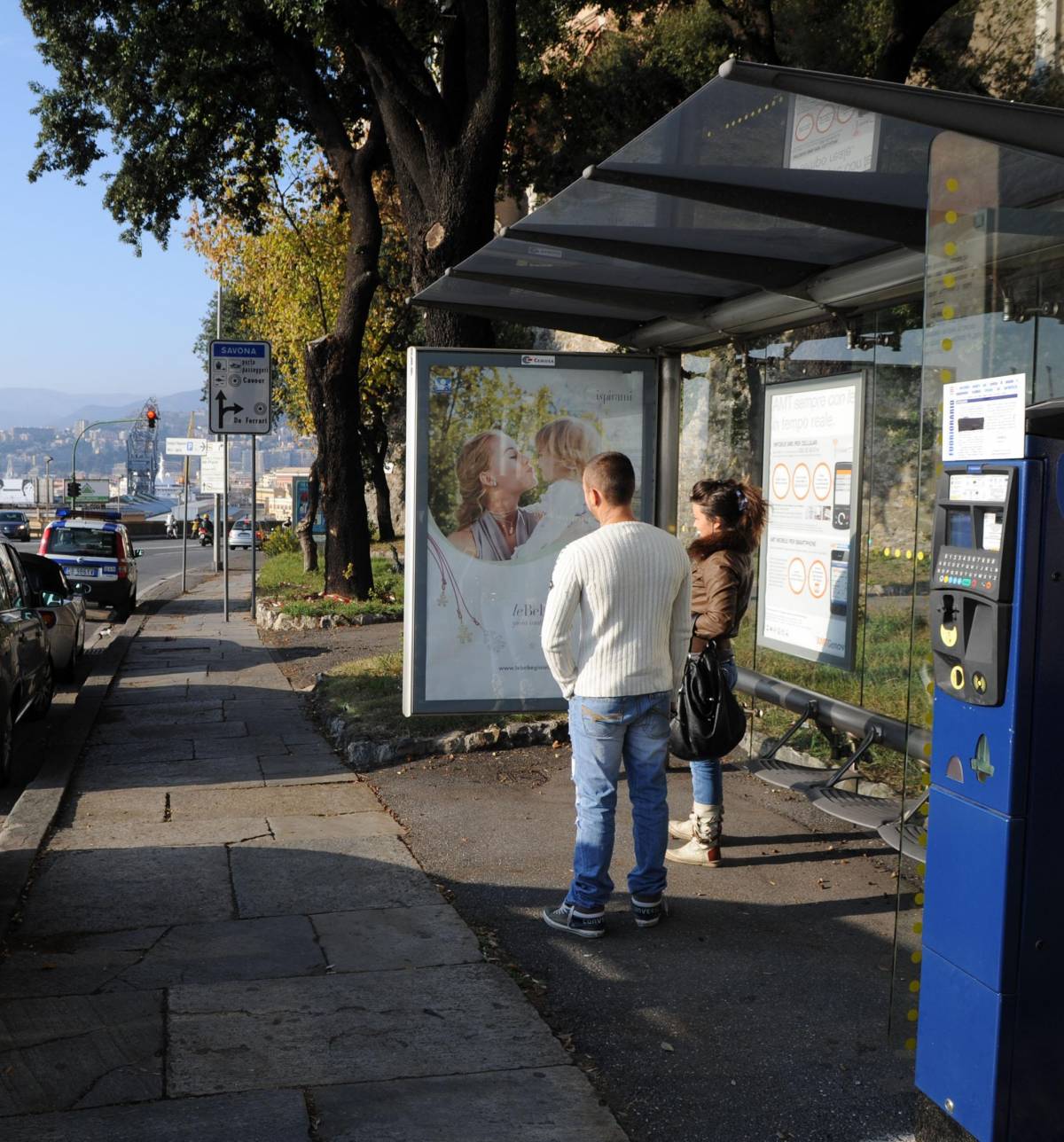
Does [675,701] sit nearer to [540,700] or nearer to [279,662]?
[540,700]

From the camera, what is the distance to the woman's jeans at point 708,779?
6137 mm

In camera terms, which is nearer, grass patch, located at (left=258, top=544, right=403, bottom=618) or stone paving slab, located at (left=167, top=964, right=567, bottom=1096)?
stone paving slab, located at (left=167, top=964, right=567, bottom=1096)

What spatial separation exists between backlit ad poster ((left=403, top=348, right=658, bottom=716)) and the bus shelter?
48 centimetres

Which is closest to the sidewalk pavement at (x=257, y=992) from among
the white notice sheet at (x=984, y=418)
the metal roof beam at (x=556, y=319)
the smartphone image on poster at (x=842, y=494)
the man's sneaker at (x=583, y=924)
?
the man's sneaker at (x=583, y=924)

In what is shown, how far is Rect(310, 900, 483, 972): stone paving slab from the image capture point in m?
4.95

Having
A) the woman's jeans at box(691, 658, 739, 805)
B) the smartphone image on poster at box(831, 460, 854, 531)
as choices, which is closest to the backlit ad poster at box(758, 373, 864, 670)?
the smartphone image on poster at box(831, 460, 854, 531)

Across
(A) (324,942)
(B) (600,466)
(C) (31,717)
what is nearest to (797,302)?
(B) (600,466)

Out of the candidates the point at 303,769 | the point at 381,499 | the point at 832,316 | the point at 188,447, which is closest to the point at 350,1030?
the point at 832,316

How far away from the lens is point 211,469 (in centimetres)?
2873

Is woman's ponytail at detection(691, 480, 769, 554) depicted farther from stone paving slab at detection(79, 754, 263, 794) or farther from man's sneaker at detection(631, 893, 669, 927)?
stone paving slab at detection(79, 754, 263, 794)

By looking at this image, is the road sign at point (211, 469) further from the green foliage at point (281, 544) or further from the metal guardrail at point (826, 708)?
the metal guardrail at point (826, 708)

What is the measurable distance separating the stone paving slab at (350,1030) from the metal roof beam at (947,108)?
9.36ft

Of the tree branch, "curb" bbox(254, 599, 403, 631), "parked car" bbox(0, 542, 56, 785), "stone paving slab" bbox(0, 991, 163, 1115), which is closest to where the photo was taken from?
"stone paving slab" bbox(0, 991, 163, 1115)

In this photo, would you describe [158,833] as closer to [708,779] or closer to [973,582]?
[708,779]
